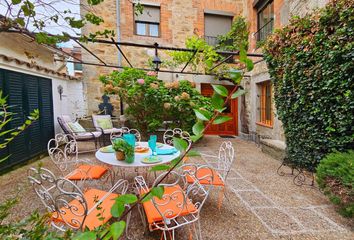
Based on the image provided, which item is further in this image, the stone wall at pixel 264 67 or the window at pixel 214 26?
the window at pixel 214 26

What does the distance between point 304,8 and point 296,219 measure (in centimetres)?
407

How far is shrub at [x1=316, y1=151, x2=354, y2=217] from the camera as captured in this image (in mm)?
1960

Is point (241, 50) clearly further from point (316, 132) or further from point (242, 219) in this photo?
point (316, 132)

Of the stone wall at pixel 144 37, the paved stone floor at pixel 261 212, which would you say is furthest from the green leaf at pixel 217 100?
the stone wall at pixel 144 37

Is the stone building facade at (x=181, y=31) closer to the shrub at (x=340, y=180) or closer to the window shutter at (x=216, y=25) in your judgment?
the window shutter at (x=216, y=25)

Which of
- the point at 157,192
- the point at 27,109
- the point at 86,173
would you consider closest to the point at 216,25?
the point at 27,109

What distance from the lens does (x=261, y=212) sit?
2.20 m

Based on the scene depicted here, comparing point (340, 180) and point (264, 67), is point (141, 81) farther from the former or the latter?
point (340, 180)

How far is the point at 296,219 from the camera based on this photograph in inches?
81.1

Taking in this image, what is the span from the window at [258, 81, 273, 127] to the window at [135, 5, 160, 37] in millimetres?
4344

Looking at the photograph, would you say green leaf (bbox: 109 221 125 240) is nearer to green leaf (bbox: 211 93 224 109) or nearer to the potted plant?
green leaf (bbox: 211 93 224 109)

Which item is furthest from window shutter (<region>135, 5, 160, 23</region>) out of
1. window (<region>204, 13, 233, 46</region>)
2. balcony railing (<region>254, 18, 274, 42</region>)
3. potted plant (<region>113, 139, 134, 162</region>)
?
potted plant (<region>113, 139, 134, 162</region>)

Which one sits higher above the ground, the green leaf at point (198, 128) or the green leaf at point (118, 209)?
the green leaf at point (198, 128)

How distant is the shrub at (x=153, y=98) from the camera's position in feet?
17.2
